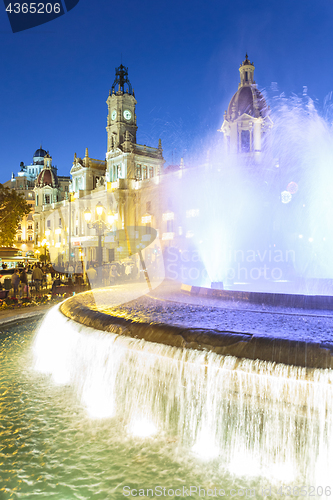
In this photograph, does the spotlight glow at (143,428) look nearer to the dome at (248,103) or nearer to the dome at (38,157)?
the dome at (248,103)

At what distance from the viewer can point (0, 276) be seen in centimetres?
1803

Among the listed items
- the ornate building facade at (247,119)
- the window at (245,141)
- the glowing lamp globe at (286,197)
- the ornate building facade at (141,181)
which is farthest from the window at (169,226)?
the glowing lamp globe at (286,197)

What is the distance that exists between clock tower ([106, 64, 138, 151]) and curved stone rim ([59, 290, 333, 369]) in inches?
Result: 1980

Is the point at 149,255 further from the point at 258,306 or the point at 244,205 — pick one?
the point at 258,306

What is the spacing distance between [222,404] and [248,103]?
1535 inches

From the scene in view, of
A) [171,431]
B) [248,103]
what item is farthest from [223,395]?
[248,103]

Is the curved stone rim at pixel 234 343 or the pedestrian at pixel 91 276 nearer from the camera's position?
the curved stone rim at pixel 234 343

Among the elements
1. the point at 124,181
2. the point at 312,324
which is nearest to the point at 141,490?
the point at 312,324

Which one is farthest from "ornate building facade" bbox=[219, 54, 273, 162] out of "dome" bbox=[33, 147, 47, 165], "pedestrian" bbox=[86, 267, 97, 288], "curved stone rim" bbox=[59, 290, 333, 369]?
"dome" bbox=[33, 147, 47, 165]

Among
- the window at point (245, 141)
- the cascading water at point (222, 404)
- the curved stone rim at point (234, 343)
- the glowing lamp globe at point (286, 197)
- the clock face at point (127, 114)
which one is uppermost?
the clock face at point (127, 114)

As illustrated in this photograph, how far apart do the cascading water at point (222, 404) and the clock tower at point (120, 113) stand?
165 ft

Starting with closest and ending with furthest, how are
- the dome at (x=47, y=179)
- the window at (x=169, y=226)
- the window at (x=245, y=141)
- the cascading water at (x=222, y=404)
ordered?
1. the cascading water at (x=222, y=404)
2. the window at (x=245, y=141)
3. the window at (x=169, y=226)
4. the dome at (x=47, y=179)

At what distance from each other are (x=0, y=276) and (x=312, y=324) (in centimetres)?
1746

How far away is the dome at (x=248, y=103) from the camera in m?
36.8
